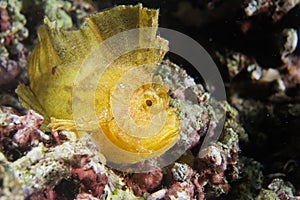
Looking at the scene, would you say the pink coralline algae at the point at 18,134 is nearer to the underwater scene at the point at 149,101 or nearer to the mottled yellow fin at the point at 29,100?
the underwater scene at the point at 149,101

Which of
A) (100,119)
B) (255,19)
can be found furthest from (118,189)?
(255,19)

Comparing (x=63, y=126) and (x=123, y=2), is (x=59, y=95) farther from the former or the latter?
(x=123, y=2)

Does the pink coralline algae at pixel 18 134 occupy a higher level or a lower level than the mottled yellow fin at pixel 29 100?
lower

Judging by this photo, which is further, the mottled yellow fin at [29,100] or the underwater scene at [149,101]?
the mottled yellow fin at [29,100]

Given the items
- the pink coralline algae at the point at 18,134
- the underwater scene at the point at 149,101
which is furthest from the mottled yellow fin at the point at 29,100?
the pink coralline algae at the point at 18,134

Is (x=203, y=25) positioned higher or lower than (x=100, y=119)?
higher

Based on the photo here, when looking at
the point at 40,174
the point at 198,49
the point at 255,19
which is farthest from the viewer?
the point at 198,49

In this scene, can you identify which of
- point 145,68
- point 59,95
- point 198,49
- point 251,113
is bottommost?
point 59,95

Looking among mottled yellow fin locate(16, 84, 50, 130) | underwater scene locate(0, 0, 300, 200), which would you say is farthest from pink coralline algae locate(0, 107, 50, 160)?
mottled yellow fin locate(16, 84, 50, 130)

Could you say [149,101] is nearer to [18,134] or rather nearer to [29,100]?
[18,134]

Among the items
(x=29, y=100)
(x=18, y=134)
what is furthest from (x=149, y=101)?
(x=29, y=100)

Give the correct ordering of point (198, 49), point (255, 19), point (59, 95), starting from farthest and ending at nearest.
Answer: point (198, 49)
point (255, 19)
point (59, 95)
